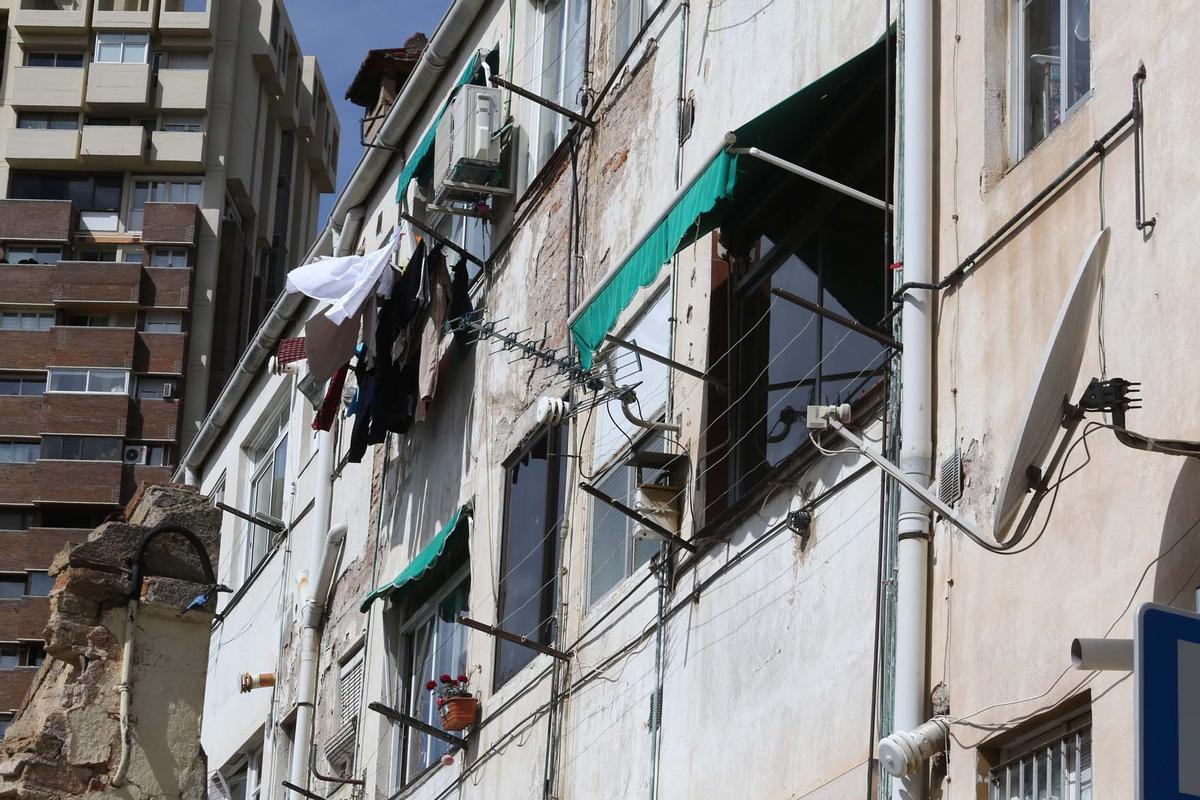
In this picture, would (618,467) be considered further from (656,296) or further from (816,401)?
(816,401)

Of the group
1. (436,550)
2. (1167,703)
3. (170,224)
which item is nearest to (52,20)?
(170,224)

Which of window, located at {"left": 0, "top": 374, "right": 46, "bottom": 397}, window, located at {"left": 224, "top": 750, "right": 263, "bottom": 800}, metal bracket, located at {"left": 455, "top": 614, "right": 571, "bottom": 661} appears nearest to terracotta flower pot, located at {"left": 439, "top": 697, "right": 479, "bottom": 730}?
metal bracket, located at {"left": 455, "top": 614, "right": 571, "bottom": 661}

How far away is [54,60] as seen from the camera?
5888 centimetres

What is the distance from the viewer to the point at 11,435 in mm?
54438

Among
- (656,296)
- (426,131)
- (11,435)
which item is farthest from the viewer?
(11,435)

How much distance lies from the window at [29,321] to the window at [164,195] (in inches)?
143

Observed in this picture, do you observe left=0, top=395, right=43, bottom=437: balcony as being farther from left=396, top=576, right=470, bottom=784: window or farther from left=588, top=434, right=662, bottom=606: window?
left=588, top=434, right=662, bottom=606: window

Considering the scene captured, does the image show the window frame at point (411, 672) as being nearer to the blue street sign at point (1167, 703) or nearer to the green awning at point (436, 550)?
the green awning at point (436, 550)

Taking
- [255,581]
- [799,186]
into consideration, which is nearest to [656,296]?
[799,186]

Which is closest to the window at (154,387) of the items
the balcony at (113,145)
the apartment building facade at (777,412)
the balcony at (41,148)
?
the balcony at (113,145)

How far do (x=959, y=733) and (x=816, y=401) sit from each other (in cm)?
272

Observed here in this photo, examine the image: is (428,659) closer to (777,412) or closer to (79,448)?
(777,412)

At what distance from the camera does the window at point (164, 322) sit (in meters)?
55.4

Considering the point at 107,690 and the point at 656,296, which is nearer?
the point at 107,690
